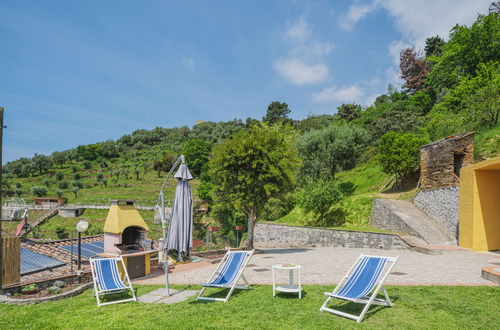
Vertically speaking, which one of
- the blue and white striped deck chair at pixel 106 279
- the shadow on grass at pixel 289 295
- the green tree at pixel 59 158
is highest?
the green tree at pixel 59 158

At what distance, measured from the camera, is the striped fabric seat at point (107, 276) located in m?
6.57

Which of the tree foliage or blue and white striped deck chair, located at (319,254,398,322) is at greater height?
the tree foliage

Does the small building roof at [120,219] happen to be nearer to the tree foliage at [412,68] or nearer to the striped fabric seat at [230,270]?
the striped fabric seat at [230,270]

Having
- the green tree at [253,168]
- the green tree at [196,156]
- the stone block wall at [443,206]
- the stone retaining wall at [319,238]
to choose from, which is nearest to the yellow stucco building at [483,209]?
the stone block wall at [443,206]

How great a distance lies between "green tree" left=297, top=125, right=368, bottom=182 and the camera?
83.7 ft

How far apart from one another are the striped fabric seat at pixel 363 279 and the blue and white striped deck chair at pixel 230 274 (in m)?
2.06

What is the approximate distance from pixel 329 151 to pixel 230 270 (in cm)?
2015

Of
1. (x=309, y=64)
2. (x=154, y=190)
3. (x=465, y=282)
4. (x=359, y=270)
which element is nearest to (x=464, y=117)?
(x=309, y=64)

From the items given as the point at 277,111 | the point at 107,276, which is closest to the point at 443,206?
the point at 107,276

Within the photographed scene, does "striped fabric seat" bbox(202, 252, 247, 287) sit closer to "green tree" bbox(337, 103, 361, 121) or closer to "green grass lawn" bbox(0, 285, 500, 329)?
"green grass lawn" bbox(0, 285, 500, 329)

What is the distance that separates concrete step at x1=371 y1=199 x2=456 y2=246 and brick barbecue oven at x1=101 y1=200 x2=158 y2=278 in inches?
445

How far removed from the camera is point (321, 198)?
1902cm

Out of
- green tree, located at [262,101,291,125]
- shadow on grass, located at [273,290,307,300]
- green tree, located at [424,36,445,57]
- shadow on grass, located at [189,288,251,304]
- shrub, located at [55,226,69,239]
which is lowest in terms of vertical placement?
shrub, located at [55,226,69,239]

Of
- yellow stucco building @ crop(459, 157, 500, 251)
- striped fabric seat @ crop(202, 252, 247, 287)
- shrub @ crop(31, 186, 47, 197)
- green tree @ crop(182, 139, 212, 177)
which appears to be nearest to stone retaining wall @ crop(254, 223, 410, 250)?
yellow stucco building @ crop(459, 157, 500, 251)
